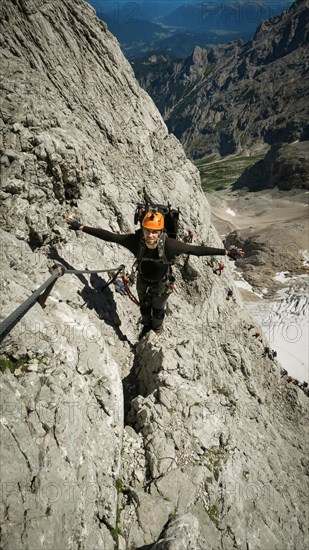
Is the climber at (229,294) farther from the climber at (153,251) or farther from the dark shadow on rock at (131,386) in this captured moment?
the dark shadow on rock at (131,386)

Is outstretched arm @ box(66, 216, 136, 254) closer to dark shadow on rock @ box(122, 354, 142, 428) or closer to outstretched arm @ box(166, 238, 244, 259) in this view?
outstretched arm @ box(166, 238, 244, 259)

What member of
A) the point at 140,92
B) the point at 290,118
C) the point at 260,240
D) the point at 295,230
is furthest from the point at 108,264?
the point at 290,118

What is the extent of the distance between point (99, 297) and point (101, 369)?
9.63ft

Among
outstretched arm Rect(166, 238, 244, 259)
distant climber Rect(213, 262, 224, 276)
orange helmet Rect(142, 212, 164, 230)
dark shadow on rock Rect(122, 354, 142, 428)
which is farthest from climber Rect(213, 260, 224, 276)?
orange helmet Rect(142, 212, 164, 230)

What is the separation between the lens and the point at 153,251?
8766 millimetres

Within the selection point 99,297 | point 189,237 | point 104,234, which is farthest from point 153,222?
point 189,237

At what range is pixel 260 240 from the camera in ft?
196

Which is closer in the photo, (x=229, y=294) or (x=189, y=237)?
(x=189, y=237)

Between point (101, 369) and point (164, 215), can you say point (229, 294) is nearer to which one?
point (164, 215)

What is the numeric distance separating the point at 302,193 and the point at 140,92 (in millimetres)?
99168

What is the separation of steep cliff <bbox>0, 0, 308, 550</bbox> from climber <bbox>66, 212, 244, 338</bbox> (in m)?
1.37

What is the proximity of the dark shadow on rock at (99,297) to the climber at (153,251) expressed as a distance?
3.54 feet

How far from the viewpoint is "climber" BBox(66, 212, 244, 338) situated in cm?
835

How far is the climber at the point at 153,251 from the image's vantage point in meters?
8.35
